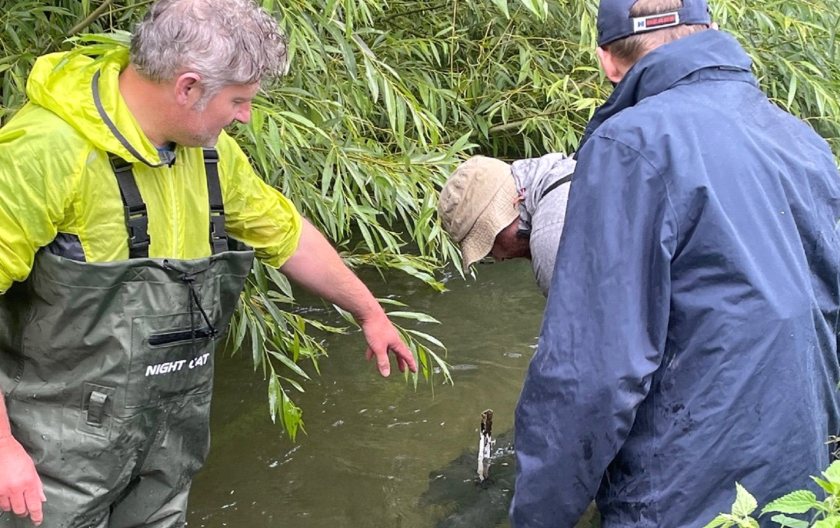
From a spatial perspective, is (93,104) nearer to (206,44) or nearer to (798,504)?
(206,44)

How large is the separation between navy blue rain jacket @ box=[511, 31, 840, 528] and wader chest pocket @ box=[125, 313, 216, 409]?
3.06ft

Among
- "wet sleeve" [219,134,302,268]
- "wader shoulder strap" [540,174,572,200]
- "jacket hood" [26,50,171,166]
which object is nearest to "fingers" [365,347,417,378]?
"wet sleeve" [219,134,302,268]

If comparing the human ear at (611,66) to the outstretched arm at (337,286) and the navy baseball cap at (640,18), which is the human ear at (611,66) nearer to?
the navy baseball cap at (640,18)

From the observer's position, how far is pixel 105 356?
7.59 ft

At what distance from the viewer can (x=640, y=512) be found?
1923 mm

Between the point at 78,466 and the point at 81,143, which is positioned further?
the point at 78,466

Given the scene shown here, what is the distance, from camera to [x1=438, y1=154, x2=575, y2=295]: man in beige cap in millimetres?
2320

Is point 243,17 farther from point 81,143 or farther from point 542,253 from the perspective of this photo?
point 542,253

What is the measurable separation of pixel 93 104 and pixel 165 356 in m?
0.64

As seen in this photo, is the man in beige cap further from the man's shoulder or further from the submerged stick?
the submerged stick

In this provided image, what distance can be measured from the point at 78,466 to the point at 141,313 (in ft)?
1.40

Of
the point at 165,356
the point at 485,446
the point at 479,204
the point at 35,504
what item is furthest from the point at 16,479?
the point at 485,446

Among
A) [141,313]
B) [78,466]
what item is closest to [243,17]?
[141,313]

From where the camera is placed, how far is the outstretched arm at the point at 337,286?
285 centimetres
